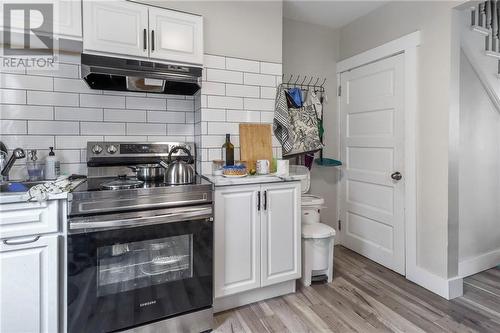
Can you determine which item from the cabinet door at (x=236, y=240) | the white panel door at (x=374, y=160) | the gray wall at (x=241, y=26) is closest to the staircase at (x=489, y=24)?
the white panel door at (x=374, y=160)

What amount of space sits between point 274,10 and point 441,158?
1.82 metres

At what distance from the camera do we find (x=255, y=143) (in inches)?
90.3

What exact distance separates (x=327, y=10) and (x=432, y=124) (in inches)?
59.7

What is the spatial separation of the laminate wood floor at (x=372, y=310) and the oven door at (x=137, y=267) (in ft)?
1.42

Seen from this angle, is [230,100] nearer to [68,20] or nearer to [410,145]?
[68,20]

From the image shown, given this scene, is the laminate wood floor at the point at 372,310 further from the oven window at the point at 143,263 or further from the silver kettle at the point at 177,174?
the silver kettle at the point at 177,174

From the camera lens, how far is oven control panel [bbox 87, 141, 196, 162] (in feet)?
6.41

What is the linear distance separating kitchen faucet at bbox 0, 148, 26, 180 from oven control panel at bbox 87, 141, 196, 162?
1.22 ft

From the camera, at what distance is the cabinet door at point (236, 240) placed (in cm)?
183

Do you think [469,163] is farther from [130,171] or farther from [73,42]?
[73,42]

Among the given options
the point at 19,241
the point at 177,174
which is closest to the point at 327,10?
the point at 177,174

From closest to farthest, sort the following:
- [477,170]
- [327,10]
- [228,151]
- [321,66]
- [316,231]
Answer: [228,151], [316,231], [477,170], [327,10], [321,66]

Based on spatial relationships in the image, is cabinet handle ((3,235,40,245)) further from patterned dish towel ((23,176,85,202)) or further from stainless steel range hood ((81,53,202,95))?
stainless steel range hood ((81,53,202,95))

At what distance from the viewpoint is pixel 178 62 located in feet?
6.46
